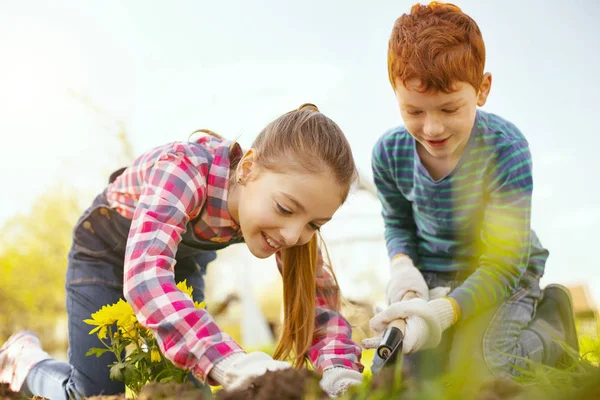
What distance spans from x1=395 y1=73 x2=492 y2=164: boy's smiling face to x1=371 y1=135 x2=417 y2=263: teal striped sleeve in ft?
1.43

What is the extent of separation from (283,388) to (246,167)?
1017mm

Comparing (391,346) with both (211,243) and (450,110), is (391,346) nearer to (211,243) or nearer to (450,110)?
(211,243)

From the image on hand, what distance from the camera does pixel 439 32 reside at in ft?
7.50

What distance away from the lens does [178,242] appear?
69.6 inches

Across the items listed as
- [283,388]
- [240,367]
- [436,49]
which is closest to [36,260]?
[436,49]

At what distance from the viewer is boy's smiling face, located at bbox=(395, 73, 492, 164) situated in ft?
7.23

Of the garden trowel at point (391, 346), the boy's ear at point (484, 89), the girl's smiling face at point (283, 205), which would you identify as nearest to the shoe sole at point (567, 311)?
the boy's ear at point (484, 89)

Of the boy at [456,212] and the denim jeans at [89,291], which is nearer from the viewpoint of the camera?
the boy at [456,212]

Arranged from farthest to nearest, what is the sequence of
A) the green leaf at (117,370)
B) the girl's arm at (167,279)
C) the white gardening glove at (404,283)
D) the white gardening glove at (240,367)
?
the white gardening glove at (404,283) → the green leaf at (117,370) → the girl's arm at (167,279) → the white gardening glove at (240,367)

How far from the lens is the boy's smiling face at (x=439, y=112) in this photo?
86.7 inches

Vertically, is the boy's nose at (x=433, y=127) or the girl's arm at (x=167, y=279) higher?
the boy's nose at (x=433, y=127)

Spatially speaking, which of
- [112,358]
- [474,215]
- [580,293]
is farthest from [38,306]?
[474,215]

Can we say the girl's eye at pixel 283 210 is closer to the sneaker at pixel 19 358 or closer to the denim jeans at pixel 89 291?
the denim jeans at pixel 89 291

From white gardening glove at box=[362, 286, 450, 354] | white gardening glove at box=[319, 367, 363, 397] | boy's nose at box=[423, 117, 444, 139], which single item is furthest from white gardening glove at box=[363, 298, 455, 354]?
boy's nose at box=[423, 117, 444, 139]
